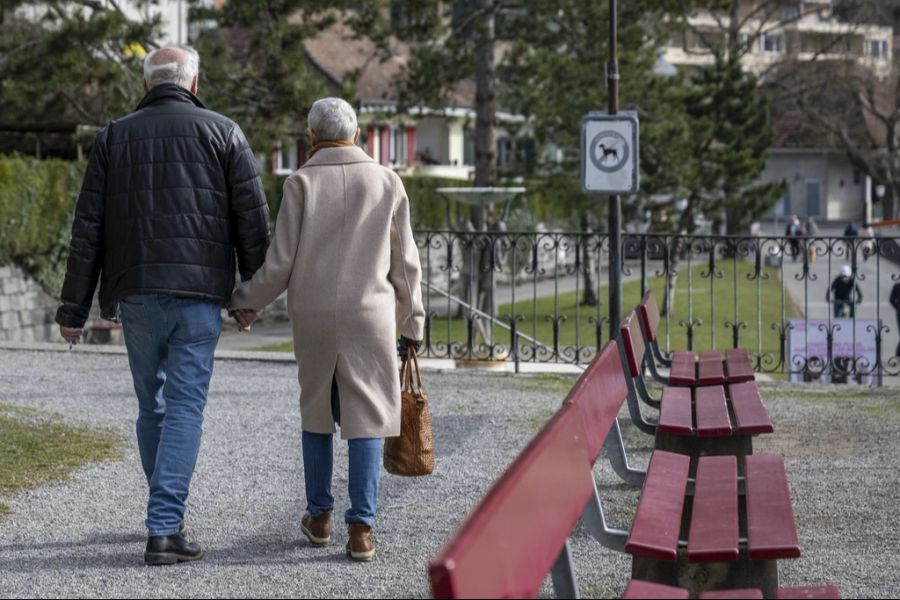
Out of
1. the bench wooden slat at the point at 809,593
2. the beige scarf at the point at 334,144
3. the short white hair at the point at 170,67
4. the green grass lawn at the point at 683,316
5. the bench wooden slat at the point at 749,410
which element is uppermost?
the short white hair at the point at 170,67

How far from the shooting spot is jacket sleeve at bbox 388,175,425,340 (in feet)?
19.9

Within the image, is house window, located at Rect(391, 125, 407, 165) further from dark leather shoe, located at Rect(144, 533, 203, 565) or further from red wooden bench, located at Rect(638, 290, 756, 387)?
dark leather shoe, located at Rect(144, 533, 203, 565)

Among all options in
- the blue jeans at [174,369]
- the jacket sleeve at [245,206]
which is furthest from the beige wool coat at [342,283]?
the blue jeans at [174,369]

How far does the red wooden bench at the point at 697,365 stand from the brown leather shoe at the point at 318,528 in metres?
3.07

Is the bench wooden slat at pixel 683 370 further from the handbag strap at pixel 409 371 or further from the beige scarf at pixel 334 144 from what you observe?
the beige scarf at pixel 334 144

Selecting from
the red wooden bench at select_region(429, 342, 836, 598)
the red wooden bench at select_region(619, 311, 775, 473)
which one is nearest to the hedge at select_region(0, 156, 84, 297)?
the red wooden bench at select_region(619, 311, 775, 473)

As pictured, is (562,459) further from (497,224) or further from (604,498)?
(497,224)

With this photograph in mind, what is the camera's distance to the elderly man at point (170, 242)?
19.4ft

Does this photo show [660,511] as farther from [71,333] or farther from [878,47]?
[878,47]

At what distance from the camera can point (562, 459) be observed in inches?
165

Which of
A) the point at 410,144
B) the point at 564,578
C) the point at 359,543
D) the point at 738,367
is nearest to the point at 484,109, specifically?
the point at 738,367

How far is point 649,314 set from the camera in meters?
9.65

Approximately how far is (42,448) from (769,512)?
4.81 metres

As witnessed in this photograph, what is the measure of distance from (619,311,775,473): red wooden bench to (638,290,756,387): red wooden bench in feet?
0.82
